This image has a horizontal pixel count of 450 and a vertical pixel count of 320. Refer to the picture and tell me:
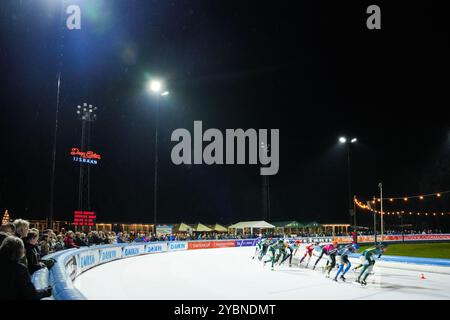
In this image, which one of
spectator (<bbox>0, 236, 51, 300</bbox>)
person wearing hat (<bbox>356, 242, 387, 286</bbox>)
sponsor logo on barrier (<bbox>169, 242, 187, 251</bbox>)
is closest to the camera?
spectator (<bbox>0, 236, 51, 300</bbox>)

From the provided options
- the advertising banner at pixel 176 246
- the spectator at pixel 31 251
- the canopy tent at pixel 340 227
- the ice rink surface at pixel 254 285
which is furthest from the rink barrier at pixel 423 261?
the canopy tent at pixel 340 227

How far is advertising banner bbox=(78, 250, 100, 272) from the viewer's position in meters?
14.1

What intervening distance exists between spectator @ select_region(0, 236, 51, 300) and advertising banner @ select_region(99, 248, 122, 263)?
14774 mm

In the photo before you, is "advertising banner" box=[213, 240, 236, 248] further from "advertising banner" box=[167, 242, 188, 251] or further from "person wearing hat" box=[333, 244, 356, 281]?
"person wearing hat" box=[333, 244, 356, 281]

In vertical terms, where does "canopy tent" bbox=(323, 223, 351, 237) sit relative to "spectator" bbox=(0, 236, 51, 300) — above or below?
below

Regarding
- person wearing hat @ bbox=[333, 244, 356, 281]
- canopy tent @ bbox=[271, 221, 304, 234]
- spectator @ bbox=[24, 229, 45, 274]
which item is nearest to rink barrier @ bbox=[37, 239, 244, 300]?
spectator @ bbox=[24, 229, 45, 274]

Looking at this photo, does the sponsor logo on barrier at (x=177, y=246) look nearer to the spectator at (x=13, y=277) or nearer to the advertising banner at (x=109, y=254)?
the advertising banner at (x=109, y=254)

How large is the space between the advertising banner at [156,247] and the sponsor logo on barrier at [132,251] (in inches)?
43.5

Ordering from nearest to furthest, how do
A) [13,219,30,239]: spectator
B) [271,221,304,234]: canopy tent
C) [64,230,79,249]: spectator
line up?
1. [13,219,30,239]: spectator
2. [64,230,79,249]: spectator
3. [271,221,304,234]: canopy tent

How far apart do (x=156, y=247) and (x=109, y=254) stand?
29.6 ft

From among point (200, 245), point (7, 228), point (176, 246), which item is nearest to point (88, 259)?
point (7, 228)

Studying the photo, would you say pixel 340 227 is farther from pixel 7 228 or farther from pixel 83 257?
pixel 7 228

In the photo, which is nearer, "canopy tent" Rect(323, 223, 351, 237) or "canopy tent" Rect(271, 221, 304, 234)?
"canopy tent" Rect(271, 221, 304, 234)
